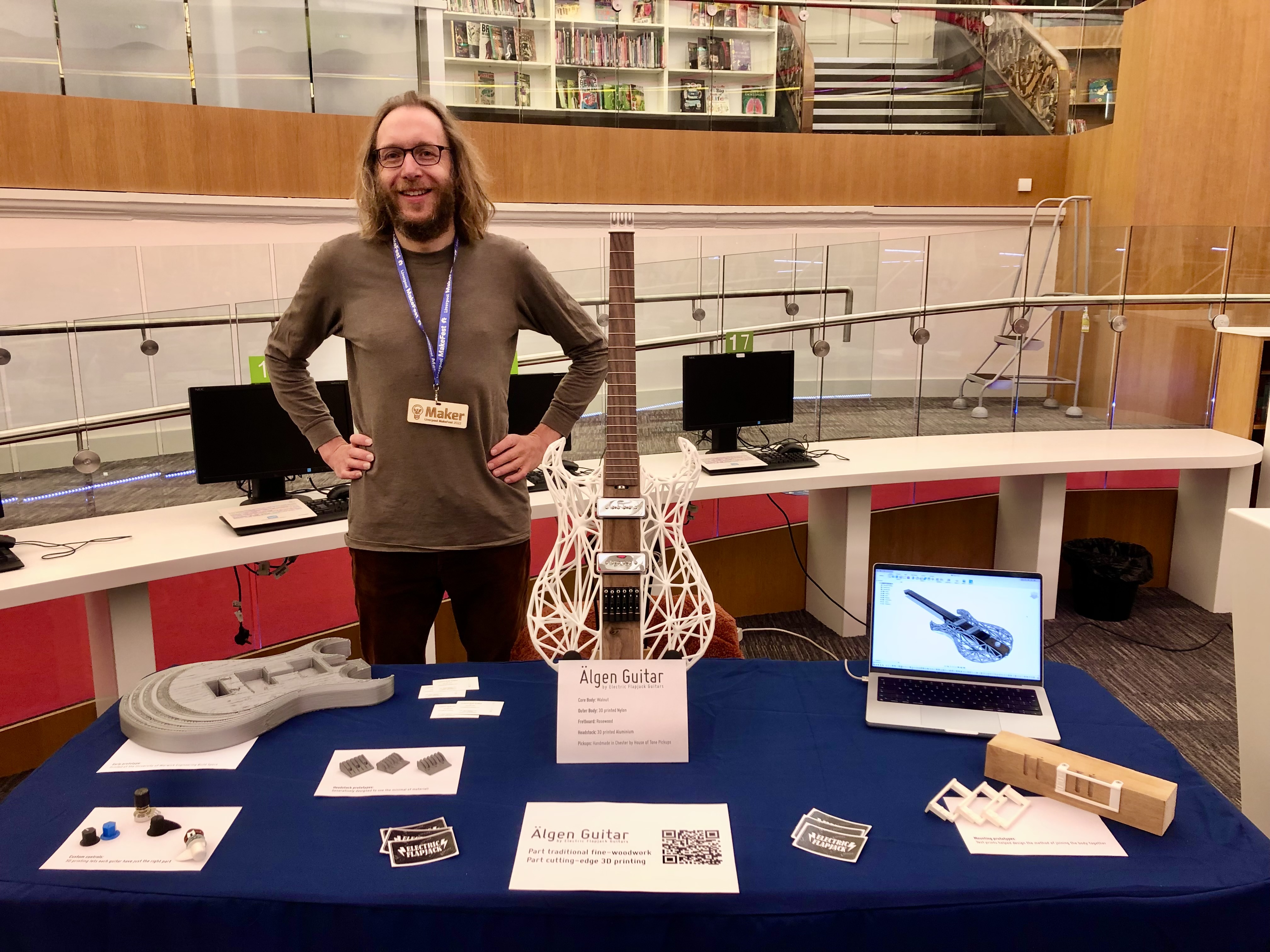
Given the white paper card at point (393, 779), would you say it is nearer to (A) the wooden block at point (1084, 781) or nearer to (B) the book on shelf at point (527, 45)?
(A) the wooden block at point (1084, 781)

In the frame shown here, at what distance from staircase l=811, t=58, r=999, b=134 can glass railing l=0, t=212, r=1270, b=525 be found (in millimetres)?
2144

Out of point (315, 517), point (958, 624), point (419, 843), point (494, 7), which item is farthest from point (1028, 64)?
point (419, 843)

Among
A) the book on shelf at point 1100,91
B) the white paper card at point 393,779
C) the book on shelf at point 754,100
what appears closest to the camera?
the white paper card at point 393,779

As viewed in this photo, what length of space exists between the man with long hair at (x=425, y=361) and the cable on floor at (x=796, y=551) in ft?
7.14

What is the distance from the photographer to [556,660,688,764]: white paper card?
1.36 metres

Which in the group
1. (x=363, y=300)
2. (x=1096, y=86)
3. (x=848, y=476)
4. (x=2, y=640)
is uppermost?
(x=1096, y=86)

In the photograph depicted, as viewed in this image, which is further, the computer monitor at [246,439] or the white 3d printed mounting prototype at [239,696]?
the computer monitor at [246,439]

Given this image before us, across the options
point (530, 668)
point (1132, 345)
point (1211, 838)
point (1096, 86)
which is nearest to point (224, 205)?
point (530, 668)

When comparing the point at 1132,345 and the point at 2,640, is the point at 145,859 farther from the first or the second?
the point at 1132,345

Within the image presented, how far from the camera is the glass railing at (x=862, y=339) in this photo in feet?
10.0

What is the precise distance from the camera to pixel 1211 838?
1.20 meters

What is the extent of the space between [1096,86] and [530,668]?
686 cm

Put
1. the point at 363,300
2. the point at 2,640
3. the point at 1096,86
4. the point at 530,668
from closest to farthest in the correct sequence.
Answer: the point at 530,668 → the point at 363,300 → the point at 2,640 → the point at 1096,86

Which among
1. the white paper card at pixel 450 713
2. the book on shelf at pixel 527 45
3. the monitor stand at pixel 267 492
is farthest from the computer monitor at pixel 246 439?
the book on shelf at pixel 527 45
